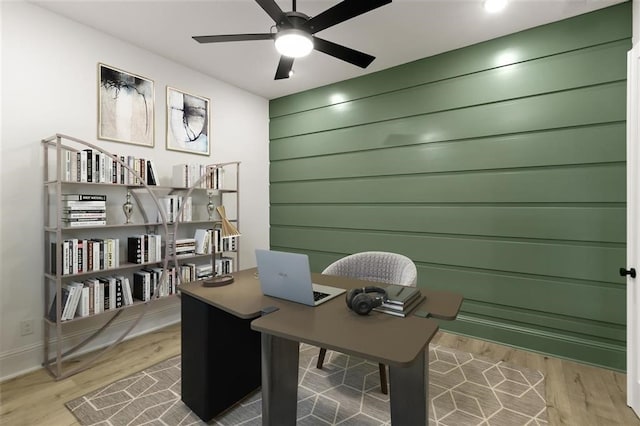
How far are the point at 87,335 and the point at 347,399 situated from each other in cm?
219

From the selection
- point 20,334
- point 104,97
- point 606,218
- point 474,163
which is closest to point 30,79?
point 104,97

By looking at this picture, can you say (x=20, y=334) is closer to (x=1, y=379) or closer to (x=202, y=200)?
(x=1, y=379)

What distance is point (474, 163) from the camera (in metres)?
2.76


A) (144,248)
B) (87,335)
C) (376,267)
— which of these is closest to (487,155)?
(376,267)

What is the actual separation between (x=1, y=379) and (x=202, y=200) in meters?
2.03

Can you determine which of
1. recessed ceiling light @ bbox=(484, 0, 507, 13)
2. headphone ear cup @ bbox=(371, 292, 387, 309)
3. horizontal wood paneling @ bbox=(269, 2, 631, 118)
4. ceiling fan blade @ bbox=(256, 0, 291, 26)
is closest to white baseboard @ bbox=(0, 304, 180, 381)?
headphone ear cup @ bbox=(371, 292, 387, 309)

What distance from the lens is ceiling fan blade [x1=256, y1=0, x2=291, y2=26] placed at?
1.56m

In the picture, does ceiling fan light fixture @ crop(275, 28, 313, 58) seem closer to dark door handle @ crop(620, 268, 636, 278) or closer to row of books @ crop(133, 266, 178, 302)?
row of books @ crop(133, 266, 178, 302)

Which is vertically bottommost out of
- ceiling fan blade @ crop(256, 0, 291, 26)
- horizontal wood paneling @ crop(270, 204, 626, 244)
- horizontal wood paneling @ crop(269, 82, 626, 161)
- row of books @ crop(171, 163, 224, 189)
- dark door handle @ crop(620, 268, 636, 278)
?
dark door handle @ crop(620, 268, 636, 278)

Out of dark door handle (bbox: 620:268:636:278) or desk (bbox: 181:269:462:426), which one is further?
dark door handle (bbox: 620:268:636:278)

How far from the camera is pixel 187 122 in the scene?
319 centimetres

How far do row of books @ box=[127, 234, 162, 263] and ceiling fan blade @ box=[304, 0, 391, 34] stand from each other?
7.04 ft

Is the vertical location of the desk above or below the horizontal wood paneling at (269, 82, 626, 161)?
below

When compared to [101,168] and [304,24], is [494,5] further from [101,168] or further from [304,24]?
[101,168]
